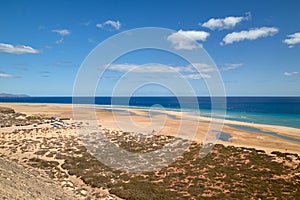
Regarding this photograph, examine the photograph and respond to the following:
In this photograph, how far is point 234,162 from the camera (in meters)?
22.5

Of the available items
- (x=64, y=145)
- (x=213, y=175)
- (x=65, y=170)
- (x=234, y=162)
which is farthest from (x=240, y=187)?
(x=64, y=145)

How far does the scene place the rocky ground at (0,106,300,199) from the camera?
14383mm

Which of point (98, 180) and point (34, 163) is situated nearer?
point (98, 180)

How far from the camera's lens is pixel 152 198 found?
48.0 feet

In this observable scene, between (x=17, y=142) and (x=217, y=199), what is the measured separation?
24.0m

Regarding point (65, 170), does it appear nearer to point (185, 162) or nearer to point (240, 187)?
point (185, 162)

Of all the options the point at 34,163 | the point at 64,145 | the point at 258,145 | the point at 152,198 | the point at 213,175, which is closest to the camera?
the point at 152,198

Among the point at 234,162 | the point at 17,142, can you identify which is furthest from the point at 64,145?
the point at 234,162

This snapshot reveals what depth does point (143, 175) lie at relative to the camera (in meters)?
18.8

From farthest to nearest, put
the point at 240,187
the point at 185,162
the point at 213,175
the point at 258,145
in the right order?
the point at 258,145
the point at 185,162
the point at 213,175
the point at 240,187

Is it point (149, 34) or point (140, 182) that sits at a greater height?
point (149, 34)

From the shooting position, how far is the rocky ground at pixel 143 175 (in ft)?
47.2

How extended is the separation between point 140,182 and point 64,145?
556 inches

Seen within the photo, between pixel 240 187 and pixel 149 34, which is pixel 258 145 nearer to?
pixel 240 187
